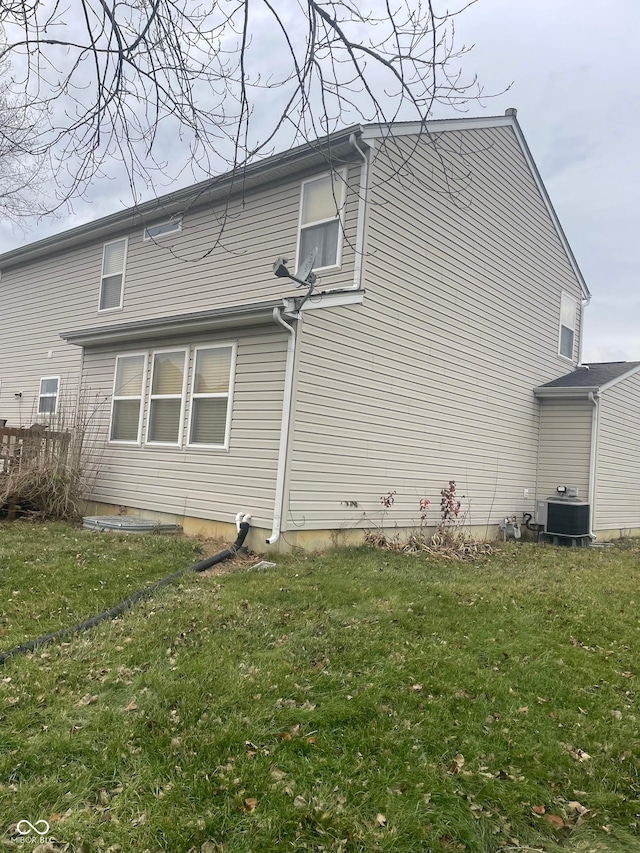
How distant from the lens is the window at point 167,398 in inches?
366

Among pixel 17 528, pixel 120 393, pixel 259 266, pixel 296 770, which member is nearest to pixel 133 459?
pixel 120 393

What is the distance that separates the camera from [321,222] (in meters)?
9.02

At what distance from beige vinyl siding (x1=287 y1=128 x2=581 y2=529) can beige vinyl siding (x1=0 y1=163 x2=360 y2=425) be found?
111 cm

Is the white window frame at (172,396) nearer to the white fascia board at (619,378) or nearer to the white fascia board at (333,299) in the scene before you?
the white fascia board at (333,299)

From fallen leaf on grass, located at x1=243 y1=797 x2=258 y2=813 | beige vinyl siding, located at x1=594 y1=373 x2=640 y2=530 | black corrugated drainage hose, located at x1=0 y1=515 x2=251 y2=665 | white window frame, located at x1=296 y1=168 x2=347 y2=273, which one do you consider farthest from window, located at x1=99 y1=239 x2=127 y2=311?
fallen leaf on grass, located at x1=243 y1=797 x2=258 y2=813

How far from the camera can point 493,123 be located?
37.7 ft

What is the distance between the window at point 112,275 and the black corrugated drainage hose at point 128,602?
22.2 feet

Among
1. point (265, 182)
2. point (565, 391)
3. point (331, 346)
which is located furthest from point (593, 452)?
point (265, 182)

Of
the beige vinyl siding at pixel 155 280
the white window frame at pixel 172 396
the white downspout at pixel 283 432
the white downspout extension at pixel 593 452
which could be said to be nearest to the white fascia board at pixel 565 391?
the white downspout extension at pixel 593 452

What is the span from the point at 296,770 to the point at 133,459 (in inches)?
297

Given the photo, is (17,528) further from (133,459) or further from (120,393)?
(120,393)

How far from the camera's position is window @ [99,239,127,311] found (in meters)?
12.5

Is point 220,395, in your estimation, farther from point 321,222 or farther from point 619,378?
point 619,378

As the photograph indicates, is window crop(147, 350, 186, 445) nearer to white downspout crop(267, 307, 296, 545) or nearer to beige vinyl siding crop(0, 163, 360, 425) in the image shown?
beige vinyl siding crop(0, 163, 360, 425)
